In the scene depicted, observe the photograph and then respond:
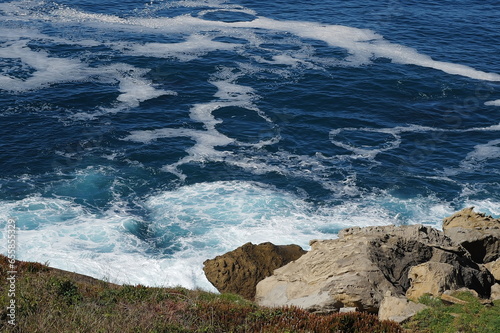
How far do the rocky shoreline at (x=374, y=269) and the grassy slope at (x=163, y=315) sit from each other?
4.86ft

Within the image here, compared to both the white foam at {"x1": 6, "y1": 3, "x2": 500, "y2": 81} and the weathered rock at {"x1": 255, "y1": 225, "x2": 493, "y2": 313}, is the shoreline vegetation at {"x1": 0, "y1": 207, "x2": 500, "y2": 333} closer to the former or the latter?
the weathered rock at {"x1": 255, "y1": 225, "x2": 493, "y2": 313}

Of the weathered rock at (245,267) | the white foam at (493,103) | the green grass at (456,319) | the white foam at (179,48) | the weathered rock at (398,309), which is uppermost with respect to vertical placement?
the green grass at (456,319)

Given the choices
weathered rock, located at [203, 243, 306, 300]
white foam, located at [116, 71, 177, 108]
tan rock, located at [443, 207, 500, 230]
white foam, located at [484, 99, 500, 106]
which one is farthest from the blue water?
tan rock, located at [443, 207, 500, 230]

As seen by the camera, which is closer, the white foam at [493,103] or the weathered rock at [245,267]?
the weathered rock at [245,267]

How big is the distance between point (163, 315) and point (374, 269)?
10.2 meters

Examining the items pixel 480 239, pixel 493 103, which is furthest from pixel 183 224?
pixel 493 103

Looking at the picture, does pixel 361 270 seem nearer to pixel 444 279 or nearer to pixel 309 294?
pixel 309 294

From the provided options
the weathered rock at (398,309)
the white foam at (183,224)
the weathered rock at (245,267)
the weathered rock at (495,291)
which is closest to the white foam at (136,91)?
the white foam at (183,224)

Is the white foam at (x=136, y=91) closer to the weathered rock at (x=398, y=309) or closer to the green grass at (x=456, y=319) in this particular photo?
the weathered rock at (x=398, y=309)

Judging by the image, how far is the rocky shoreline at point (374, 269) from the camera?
23094mm

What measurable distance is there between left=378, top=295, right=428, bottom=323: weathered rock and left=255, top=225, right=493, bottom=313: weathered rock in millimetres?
1350

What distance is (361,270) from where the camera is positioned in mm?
24578

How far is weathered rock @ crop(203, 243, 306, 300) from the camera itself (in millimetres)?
29969

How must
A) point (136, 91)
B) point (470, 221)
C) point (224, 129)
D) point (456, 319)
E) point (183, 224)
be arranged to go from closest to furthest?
1. point (456, 319)
2. point (470, 221)
3. point (183, 224)
4. point (224, 129)
5. point (136, 91)
